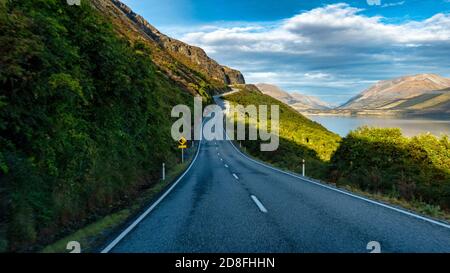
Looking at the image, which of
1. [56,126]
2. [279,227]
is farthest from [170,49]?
[279,227]

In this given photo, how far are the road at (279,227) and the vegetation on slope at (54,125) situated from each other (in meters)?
1.85

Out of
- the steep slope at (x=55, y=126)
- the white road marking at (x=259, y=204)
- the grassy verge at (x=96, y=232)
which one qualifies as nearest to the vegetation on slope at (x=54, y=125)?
the steep slope at (x=55, y=126)

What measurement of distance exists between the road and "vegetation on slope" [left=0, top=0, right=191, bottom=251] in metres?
1.85

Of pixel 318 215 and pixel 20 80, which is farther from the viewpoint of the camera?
pixel 318 215

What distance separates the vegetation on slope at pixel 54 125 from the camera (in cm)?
635

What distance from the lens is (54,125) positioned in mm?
7773

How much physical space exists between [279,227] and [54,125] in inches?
213

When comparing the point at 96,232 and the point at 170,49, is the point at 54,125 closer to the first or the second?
the point at 96,232

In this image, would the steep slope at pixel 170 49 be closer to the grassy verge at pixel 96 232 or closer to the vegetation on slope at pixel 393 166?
the vegetation on slope at pixel 393 166

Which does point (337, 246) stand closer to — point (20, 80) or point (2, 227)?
point (2, 227)

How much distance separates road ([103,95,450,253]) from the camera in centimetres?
564
